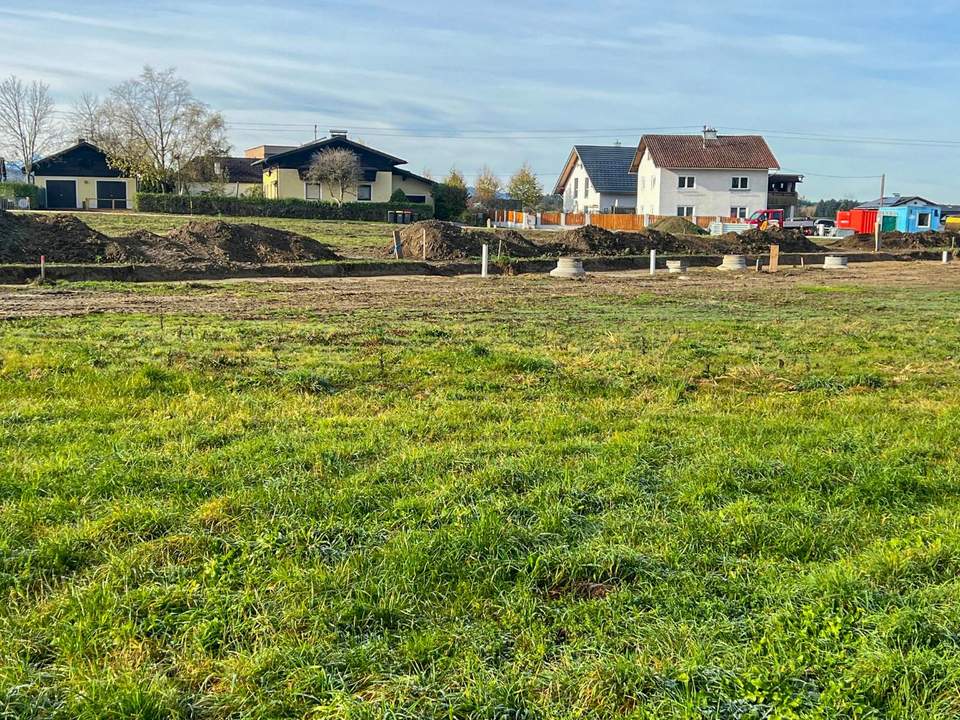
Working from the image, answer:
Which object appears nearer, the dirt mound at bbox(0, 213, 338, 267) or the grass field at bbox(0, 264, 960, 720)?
the grass field at bbox(0, 264, 960, 720)

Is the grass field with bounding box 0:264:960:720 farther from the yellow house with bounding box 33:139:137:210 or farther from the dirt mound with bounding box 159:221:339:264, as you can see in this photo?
the yellow house with bounding box 33:139:137:210

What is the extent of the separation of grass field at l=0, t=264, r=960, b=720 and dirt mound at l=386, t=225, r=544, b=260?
999 inches

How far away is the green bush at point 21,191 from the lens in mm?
59188

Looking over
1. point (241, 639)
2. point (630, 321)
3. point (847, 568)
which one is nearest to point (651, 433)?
point (847, 568)

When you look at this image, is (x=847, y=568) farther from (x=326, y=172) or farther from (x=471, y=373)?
(x=326, y=172)

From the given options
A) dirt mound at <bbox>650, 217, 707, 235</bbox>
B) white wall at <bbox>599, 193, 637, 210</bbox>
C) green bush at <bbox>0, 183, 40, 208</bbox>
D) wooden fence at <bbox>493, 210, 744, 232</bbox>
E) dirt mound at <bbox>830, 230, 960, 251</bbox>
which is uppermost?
white wall at <bbox>599, 193, 637, 210</bbox>

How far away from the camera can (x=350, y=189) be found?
213 ft

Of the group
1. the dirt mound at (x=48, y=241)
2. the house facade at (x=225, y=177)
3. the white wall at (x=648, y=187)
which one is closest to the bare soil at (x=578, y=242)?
the dirt mound at (x=48, y=241)

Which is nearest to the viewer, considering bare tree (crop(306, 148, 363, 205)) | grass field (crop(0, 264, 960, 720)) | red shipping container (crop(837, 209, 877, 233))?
grass field (crop(0, 264, 960, 720))

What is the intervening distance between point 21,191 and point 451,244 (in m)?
41.7

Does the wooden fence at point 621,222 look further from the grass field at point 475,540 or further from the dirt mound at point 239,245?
the grass field at point 475,540

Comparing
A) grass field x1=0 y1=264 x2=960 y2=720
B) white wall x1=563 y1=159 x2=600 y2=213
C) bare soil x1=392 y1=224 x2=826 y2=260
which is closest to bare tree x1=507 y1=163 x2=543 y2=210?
white wall x1=563 y1=159 x2=600 y2=213

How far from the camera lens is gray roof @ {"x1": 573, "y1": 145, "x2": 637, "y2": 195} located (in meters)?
77.6

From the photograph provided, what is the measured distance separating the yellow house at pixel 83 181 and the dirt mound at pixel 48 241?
142 ft
